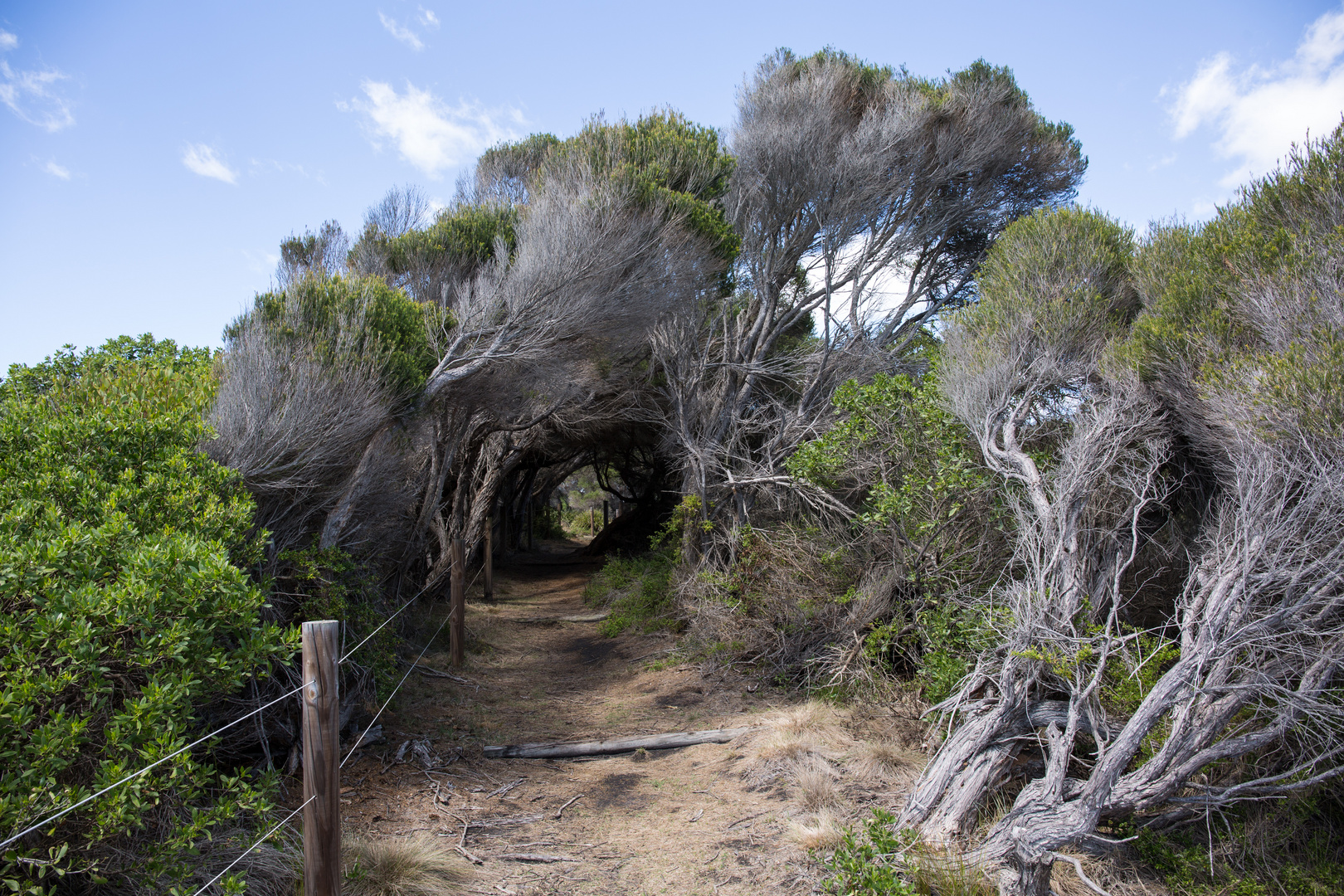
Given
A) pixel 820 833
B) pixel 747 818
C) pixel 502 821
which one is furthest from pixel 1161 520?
pixel 502 821

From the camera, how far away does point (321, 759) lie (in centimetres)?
292

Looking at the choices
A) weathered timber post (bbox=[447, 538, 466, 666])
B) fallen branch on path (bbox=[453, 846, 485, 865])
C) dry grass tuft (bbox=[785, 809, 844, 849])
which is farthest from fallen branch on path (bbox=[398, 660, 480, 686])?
dry grass tuft (bbox=[785, 809, 844, 849])

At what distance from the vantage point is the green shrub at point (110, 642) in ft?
8.26

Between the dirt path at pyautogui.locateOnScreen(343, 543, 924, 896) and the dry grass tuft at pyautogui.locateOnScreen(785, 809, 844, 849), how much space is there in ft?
0.06

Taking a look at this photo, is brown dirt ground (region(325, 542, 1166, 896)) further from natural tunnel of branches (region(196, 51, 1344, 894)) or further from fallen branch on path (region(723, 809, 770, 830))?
natural tunnel of branches (region(196, 51, 1344, 894))

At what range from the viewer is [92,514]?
3746 millimetres

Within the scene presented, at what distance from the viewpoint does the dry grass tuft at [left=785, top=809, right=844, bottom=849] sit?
439 cm

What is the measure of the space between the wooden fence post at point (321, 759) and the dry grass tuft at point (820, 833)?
275cm

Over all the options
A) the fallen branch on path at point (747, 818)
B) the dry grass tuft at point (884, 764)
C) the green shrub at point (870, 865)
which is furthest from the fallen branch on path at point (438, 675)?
the green shrub at point (870, 865)

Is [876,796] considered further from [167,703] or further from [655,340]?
[655,340]

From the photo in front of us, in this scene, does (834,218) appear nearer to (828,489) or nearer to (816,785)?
(828,489)

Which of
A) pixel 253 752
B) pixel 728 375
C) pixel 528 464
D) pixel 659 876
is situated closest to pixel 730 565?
pixel 728 375

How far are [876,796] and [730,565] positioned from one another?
161 inches

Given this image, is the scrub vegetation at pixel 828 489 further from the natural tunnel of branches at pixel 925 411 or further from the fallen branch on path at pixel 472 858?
the fallen branch on path at pixel 472 858
